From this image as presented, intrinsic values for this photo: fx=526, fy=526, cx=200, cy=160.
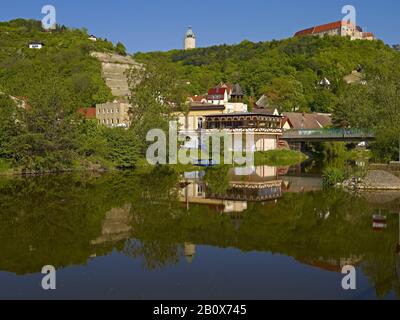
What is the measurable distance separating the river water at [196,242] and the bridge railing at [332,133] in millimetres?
21279

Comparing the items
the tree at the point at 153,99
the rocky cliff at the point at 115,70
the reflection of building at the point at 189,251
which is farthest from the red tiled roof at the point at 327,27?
the reflection of building at the point at 189,251

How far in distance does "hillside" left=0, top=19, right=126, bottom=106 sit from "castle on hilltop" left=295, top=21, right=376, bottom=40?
6704 cm

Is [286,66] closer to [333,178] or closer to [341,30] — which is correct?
[341,30]

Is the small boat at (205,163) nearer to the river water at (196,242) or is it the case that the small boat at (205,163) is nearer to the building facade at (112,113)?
the river water at (196,242)

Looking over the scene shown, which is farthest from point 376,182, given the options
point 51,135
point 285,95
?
point 285,95

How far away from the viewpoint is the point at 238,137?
182 ft

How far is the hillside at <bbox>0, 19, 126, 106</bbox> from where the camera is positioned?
185 feet

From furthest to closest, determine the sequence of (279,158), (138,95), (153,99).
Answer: (279,158)
(153,99)
(138,95)

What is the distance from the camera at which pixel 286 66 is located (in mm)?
99000

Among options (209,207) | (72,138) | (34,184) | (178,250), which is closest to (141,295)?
(178,250)

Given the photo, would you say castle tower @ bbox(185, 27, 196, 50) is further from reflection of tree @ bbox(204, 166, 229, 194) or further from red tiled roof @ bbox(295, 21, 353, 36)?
reflection of tree @ bbox(204, 166, 229, 194)

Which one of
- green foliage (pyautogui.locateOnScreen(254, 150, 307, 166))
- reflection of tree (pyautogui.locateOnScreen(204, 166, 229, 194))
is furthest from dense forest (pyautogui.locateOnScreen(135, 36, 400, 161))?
reflection of tree (pyautogui.locateOnScreen(204, 166, 229, 194))

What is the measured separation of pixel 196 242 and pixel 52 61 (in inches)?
3330

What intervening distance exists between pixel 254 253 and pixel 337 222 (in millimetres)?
6048
